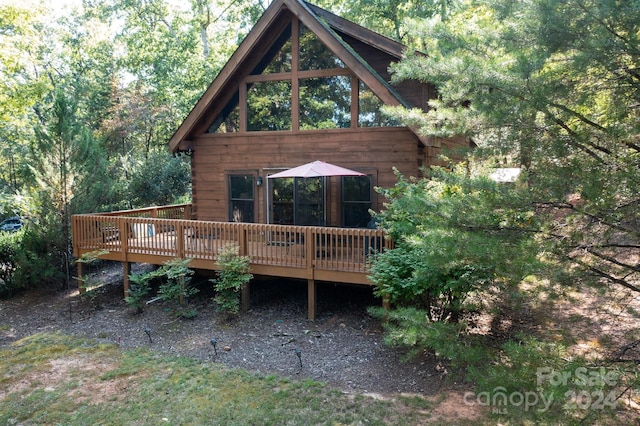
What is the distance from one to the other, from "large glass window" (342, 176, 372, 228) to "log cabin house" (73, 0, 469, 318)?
24mm

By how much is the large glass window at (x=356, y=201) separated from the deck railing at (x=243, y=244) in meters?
0.43

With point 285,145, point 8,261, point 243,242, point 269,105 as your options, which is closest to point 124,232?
point 243,242

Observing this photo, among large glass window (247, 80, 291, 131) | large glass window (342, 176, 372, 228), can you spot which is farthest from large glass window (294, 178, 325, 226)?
large glass window (247, 80, 291, 131)

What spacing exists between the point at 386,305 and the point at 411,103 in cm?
510

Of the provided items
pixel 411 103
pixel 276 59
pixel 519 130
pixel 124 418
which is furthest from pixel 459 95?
pixel 276 59

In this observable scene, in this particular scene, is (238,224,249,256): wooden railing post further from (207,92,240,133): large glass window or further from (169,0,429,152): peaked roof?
(169,0,429,152): peaked roof

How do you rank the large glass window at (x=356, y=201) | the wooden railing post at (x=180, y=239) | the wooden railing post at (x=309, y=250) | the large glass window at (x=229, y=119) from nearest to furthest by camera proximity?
the wooden railing post at (x=309, y=250) < the wooden railing post at (x=180, y=239) < the large glass window at (x=356, y=201) < the large glass window at (x=229, y=119)

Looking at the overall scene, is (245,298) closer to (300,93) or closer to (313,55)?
(300,93)

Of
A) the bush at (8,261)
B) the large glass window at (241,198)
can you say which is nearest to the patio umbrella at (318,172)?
the large glass window at (241,198)

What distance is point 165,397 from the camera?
599cm

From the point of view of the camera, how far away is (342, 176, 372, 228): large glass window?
10219mm

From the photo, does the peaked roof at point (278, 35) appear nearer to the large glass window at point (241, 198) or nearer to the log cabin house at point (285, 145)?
the log cabin house at point (285, 145)

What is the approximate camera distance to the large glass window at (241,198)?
453 inches

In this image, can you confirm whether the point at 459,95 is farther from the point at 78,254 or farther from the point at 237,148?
the point at 78,254
